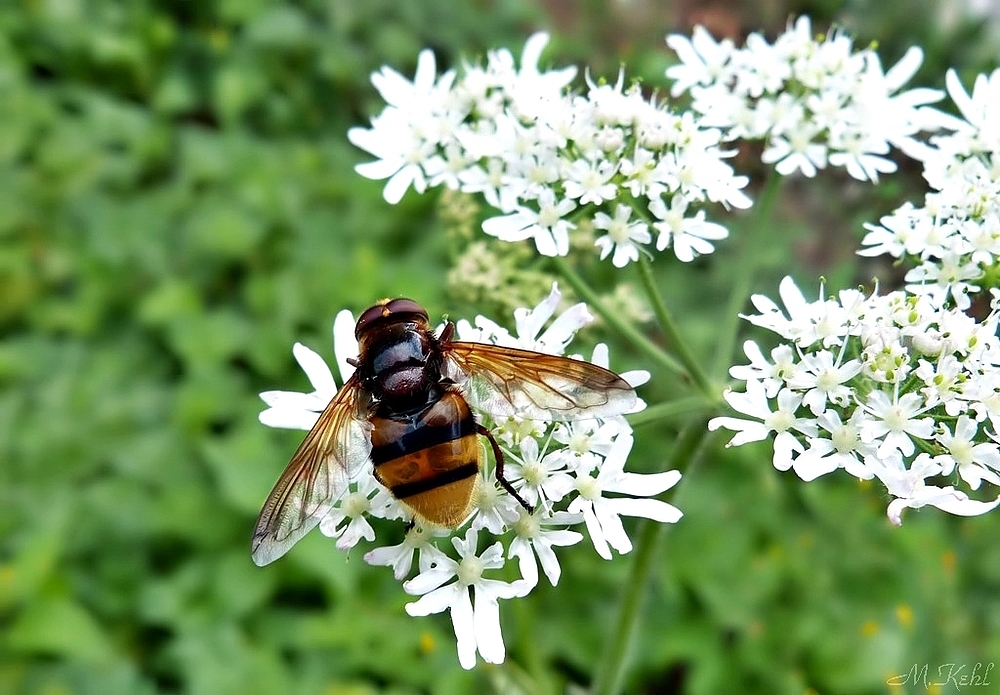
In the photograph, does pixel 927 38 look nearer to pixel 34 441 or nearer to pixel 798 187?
pixel 798 187

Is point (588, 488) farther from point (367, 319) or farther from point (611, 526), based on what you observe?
point (367, 319)

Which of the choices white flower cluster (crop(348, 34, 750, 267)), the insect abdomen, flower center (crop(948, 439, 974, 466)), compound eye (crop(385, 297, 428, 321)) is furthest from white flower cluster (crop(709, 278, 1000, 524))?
compound eye (crop(385, 297, 428, 321))

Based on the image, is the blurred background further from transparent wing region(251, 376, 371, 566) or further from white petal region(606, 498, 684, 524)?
transparent wing region(251, 376, 371, 566)

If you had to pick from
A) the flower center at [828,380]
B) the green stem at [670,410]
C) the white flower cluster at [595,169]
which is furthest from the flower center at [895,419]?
the white flower cluster at [595,169]

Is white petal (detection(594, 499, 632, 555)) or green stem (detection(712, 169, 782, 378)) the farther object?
green stem (detection(712, 169, 782, 378))

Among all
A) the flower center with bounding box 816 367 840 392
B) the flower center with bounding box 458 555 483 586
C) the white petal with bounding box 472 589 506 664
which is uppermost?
the flower center with bounding box 816 367 840 392

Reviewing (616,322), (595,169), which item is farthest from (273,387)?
(595,169)
